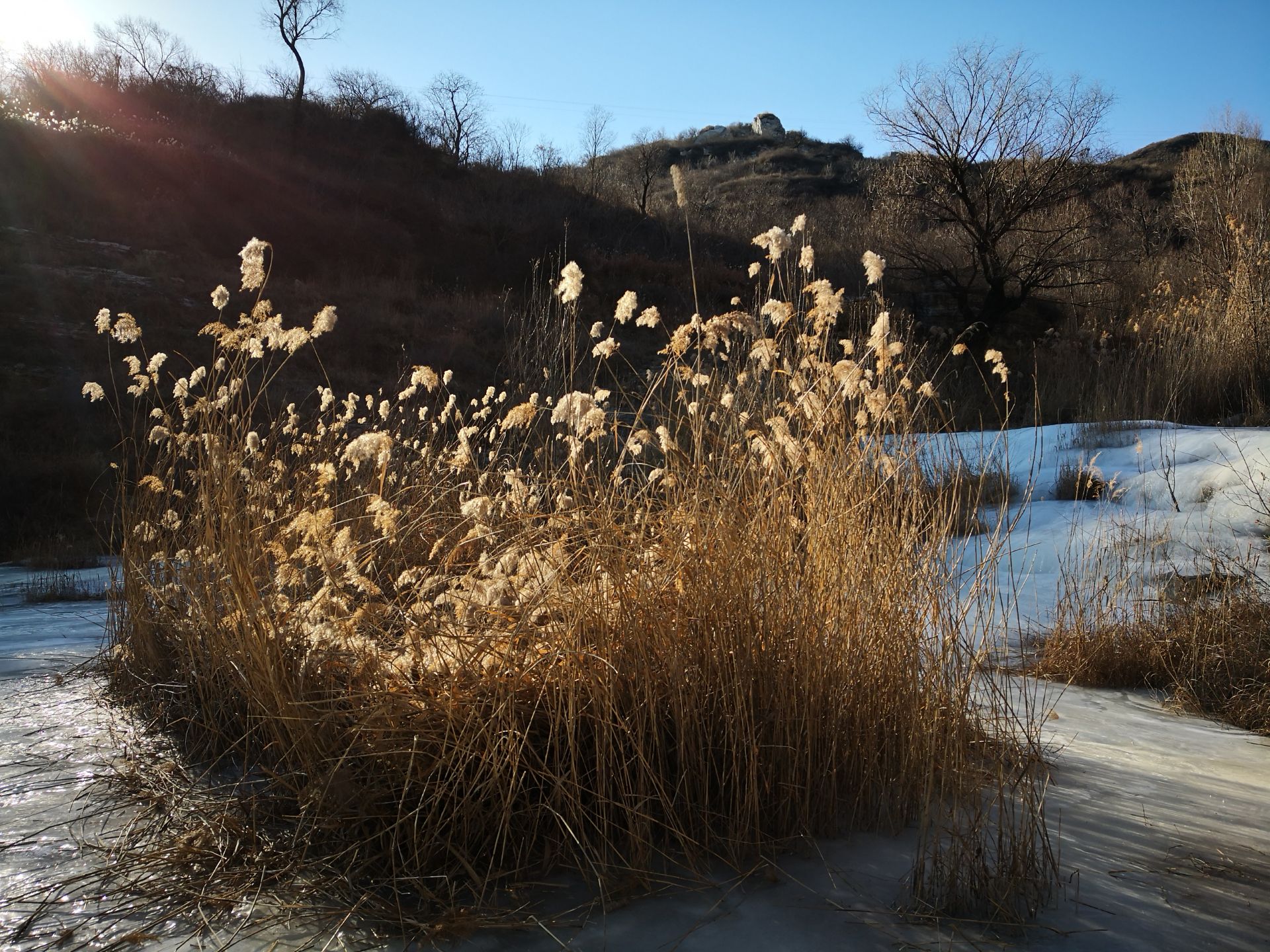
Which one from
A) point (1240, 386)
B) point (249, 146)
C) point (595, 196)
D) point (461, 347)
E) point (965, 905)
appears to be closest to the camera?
point (965, 905)

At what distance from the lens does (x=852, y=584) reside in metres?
2.21

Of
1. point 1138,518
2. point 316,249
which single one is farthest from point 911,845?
point 316,249

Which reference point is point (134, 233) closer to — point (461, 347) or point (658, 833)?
point (461, 347)

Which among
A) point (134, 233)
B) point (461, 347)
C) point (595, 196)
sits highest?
point (595, 196)

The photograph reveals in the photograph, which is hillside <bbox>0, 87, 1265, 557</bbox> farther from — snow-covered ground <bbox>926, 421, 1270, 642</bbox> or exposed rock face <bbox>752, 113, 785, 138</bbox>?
exposed rock face <bbox>752, 113, 785, 138</bbox>

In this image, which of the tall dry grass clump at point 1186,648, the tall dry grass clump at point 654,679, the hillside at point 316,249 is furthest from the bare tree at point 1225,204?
the tall dry grass clump at point 654,679

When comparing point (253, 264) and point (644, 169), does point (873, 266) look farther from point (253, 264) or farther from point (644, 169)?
point (644, 169)

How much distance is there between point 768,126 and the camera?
55.6 meters

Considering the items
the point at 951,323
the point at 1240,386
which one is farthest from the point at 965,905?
the point at 951,323

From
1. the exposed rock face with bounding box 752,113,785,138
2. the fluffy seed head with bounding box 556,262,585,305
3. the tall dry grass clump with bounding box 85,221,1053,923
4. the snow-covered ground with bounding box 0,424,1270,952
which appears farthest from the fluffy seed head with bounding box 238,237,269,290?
the exposed rock face with bounding box 752,113,785,138

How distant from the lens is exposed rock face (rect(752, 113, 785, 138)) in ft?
178

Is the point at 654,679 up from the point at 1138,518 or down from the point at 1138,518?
down

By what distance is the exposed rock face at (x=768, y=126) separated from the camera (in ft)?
178

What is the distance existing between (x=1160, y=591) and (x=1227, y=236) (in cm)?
837
